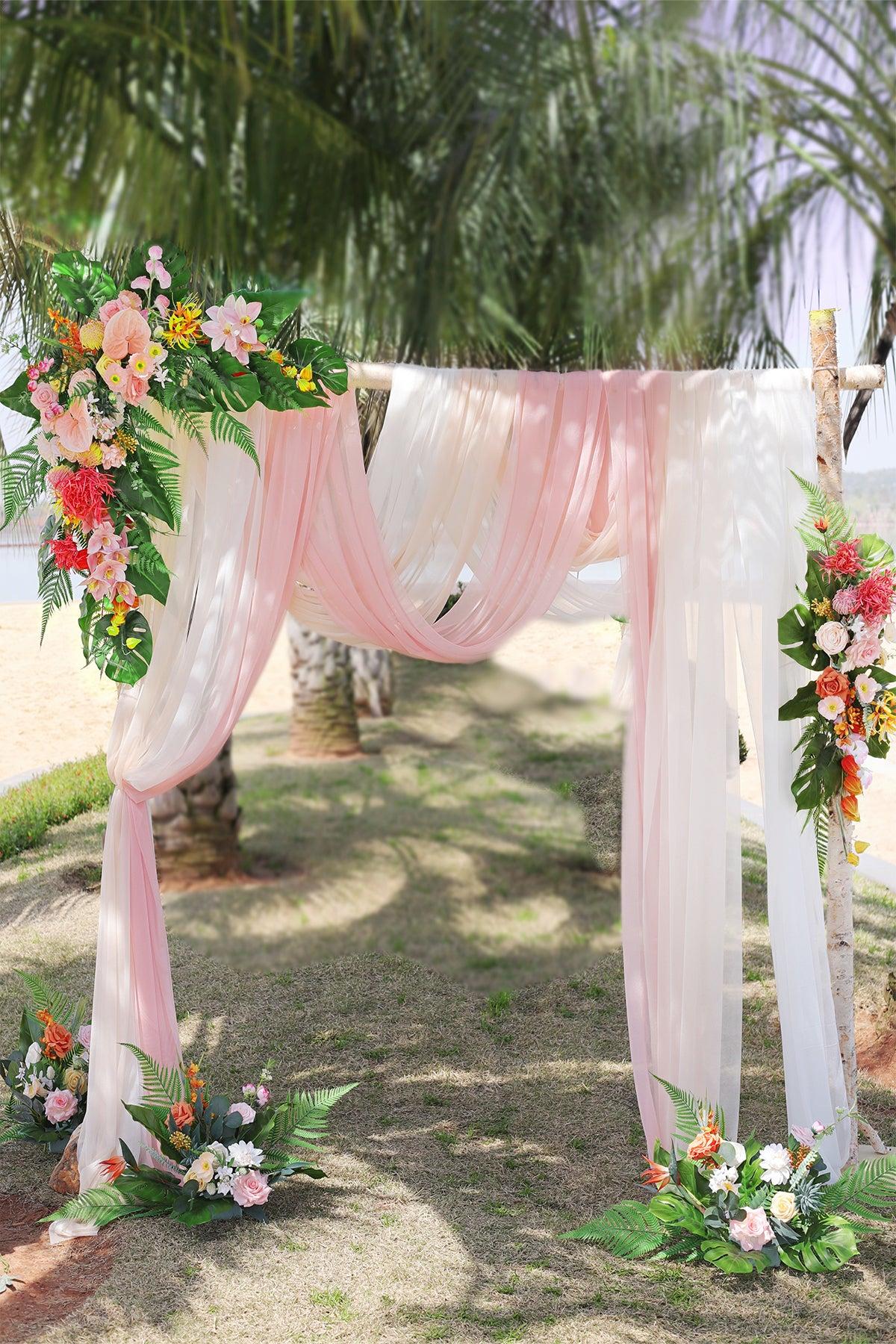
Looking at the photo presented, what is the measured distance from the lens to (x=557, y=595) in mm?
3285

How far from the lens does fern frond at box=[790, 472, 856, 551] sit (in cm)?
294

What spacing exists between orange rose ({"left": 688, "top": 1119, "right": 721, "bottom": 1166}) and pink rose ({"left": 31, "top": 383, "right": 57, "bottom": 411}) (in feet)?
7.75

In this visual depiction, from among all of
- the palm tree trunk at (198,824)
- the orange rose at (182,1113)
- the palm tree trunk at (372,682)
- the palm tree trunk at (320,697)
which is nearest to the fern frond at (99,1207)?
the orange rose at (182,1113)

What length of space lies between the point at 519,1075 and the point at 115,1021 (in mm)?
1640

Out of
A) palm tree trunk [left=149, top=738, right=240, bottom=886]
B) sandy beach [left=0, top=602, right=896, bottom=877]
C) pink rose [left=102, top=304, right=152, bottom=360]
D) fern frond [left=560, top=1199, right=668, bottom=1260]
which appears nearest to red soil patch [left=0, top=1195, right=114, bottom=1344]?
fern frond [left=560, top=1199, right=668, bottom=1260]

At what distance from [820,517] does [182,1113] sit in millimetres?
2173

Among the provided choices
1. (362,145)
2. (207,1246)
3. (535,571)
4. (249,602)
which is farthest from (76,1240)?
(362,145)

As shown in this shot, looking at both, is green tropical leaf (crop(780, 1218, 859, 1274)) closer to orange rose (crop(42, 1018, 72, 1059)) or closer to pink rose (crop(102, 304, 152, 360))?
orange rose (crop(42, 1018, 72, 1059))

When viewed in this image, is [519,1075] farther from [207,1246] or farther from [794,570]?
[794,570]

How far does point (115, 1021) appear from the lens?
3166 millimetres

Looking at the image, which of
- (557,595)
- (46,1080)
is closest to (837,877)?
(557,595)

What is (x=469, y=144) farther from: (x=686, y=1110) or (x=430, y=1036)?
(x=430, y=1036)

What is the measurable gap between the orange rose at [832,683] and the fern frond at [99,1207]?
7.01 feet

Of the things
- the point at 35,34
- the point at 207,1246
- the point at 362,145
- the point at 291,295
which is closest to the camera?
the point at 35,34
